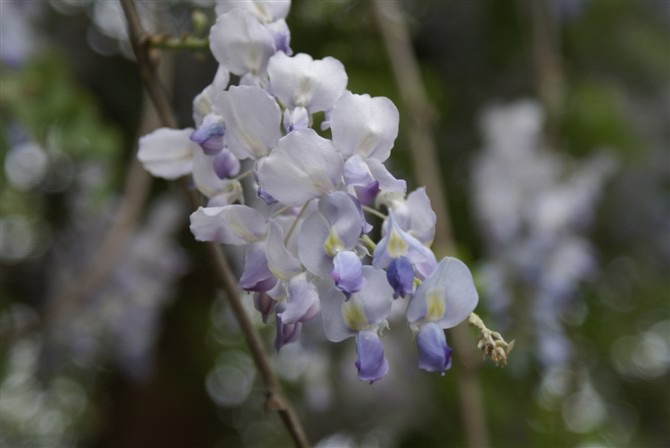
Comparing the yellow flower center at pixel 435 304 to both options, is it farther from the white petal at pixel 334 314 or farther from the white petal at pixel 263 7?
the white petal at pixel 263 7

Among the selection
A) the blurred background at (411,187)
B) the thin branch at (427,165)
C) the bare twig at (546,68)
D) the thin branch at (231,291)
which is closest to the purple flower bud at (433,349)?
the thin branch at (231,291)

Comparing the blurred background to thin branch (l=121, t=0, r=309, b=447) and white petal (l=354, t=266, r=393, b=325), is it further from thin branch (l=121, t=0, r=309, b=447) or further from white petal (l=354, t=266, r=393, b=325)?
white petal (l=354, t=266, r=393, b=325)

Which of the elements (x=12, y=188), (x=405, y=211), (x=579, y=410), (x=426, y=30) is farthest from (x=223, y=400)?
(x=405, y=211)

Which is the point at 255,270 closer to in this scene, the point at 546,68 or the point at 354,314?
the point at 354,314

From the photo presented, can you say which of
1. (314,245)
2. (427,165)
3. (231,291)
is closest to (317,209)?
(314,245)

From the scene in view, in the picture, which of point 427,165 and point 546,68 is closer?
point 427,165

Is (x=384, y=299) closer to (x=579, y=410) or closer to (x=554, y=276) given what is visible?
(x=554, y=276)
